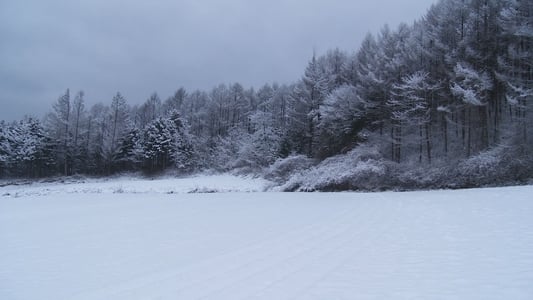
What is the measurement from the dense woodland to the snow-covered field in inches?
422

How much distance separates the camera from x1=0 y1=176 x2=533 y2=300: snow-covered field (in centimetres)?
452

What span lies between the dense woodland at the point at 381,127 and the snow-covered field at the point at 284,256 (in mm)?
10718

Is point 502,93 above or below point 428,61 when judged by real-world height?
below

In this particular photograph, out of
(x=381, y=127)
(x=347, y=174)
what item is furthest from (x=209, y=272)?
(x=381, y=127)

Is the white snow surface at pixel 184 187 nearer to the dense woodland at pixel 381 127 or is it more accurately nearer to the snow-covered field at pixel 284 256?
the dense woodland at pixel 381 127

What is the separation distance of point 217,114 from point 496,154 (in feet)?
136

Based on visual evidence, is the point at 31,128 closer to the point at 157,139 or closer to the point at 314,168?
the point at 157,139

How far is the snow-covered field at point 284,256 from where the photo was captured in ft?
14.8

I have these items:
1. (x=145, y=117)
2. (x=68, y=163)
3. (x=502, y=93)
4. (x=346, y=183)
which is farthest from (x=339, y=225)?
(x=145, y=117)

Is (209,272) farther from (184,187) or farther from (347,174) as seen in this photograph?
(184,187)

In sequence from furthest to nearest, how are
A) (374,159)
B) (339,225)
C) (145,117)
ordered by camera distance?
(145,117) < (374,159) < (339,225)

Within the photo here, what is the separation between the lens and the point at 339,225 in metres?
9.23

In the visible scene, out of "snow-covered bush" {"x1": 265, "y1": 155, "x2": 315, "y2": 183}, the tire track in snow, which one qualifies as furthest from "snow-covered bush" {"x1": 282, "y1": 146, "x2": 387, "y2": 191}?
the tire track in snow

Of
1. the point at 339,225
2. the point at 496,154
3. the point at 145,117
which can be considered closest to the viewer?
the point at 339,225
